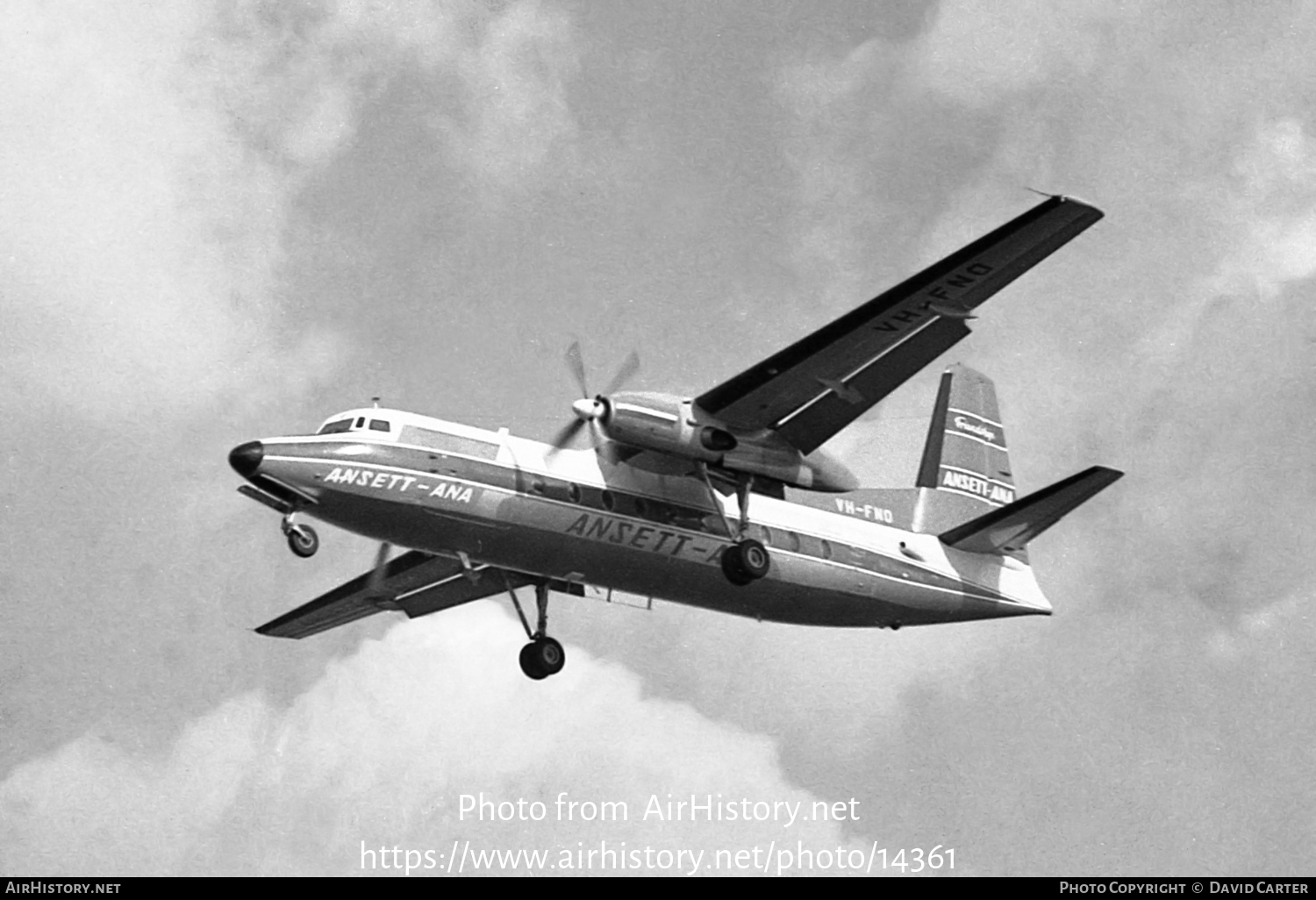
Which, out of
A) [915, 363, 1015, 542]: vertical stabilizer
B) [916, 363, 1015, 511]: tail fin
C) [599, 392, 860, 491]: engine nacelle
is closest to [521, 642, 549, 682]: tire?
[599, 392, 860, 491]: engine nacelle

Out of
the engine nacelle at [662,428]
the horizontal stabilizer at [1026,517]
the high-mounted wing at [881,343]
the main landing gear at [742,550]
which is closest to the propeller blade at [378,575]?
the engine nacelle at [662,428]

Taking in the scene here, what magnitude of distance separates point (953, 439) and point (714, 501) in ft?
24.0

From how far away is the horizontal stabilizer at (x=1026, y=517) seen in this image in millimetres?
25125

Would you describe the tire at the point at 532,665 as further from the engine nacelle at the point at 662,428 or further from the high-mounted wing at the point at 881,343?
the high-mounted wing at the point at 881,343

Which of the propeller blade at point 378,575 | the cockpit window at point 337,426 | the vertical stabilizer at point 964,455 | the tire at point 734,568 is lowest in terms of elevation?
the tire at point 734,568

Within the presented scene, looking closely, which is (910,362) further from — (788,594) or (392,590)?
(392,590)

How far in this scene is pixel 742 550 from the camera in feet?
81.3

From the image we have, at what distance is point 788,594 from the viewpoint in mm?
25719

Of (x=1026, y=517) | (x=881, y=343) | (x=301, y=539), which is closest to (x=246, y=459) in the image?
(x=301, y=539)

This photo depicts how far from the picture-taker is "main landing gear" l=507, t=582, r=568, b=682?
25953 mm

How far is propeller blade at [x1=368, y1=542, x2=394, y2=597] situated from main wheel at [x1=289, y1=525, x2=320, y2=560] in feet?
13.3

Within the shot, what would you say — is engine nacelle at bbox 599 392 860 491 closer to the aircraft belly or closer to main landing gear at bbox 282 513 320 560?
the aircraft belly

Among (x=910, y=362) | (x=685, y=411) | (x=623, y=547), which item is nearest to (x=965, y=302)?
(x=910, y=362)

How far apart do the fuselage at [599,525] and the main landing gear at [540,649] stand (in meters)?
1.59
